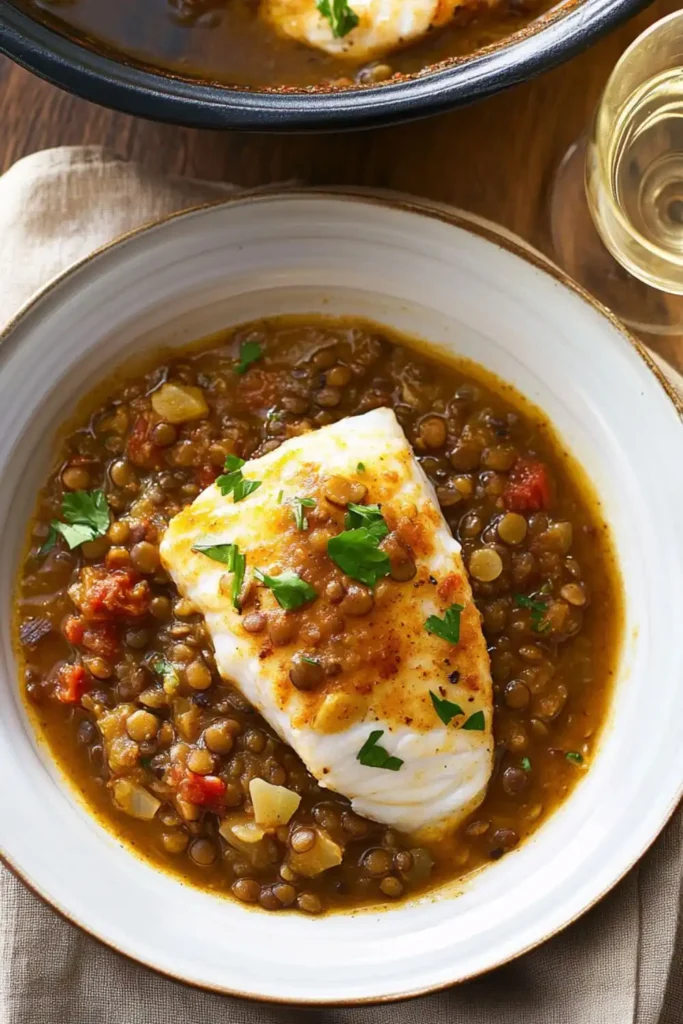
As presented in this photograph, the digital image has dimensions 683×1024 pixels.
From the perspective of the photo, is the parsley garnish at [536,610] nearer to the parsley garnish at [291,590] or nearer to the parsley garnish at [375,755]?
the parsley garnish at [375,755]

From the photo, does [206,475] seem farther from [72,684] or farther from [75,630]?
[72,684]

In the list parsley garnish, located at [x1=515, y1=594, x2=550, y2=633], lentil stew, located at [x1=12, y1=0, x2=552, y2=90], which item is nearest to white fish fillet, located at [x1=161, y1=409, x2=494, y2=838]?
parsley garnish, located at [x1=515, y1=594, x2=550, y2=633]

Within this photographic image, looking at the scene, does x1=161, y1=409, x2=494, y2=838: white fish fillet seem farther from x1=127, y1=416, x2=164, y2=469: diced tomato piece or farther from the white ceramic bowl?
the white ceramic bowl

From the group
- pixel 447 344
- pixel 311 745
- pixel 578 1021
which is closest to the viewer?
pixel 311 745

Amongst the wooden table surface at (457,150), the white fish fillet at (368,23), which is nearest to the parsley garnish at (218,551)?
the wooden table surface at (457,150)

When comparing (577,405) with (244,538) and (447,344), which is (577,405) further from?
(244,538)

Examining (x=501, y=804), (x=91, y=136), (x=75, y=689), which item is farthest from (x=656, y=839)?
(x=91, y=136)
